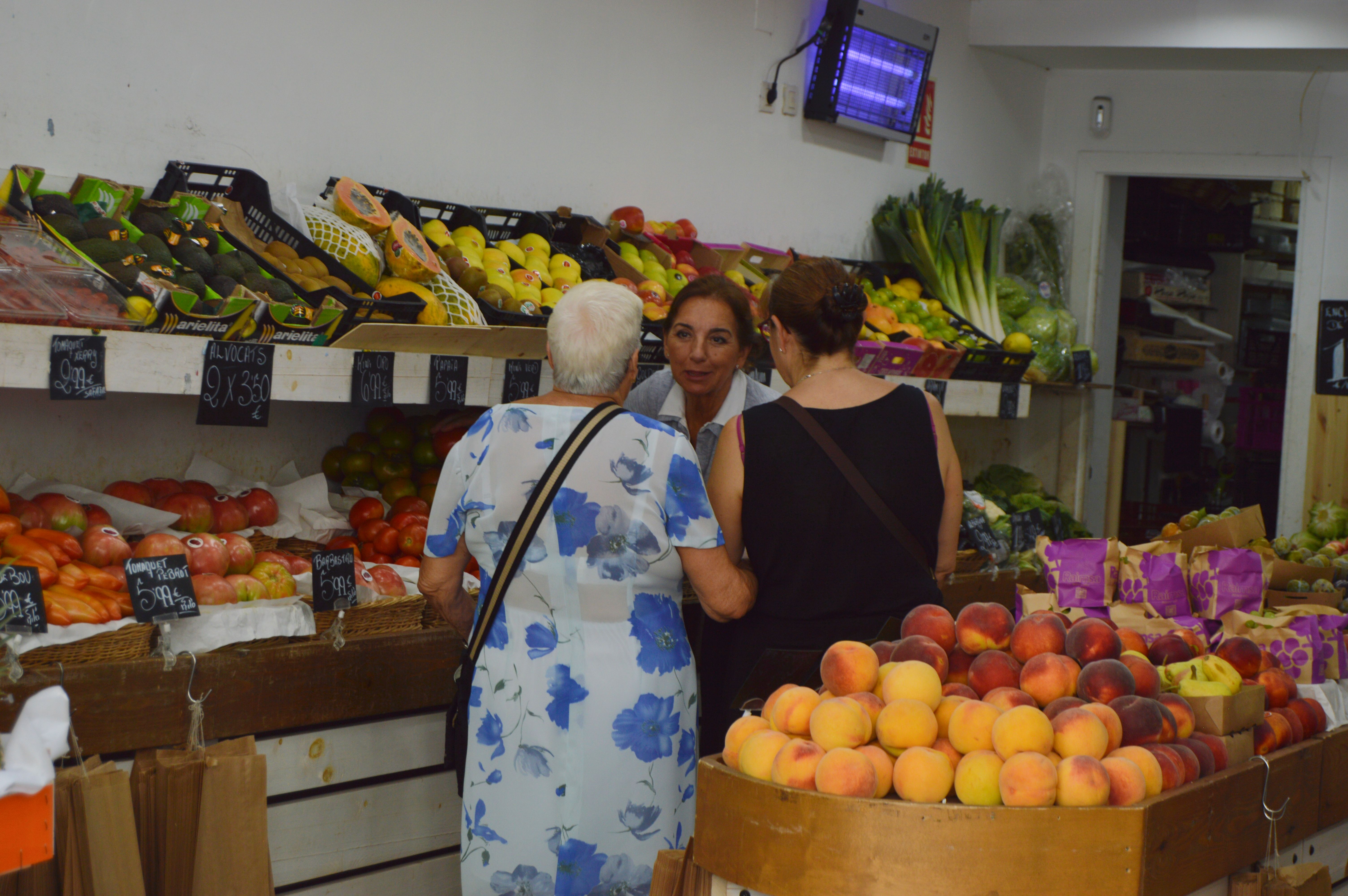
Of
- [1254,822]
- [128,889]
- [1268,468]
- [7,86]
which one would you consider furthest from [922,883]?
[1268,468]

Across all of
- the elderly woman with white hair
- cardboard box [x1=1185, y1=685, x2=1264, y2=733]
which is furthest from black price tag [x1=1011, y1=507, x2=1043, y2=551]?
cardboard box [x1=1185, y1=685, x2=1264, y2=733]

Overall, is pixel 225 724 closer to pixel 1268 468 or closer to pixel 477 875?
pixel 477 875

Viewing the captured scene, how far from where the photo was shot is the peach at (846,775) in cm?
151

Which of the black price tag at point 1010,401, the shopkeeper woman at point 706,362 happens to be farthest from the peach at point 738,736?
the black price tag at point 1010,401

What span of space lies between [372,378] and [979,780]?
5.84ft

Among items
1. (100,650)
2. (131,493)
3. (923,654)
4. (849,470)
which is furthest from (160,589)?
(923,654)

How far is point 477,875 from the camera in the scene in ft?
7.45

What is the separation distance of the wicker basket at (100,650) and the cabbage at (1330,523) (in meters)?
3.86

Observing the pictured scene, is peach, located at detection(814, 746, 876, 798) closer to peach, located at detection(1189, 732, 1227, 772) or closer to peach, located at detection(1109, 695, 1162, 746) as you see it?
peach, located at detection(1109, 695, 1162, 746)

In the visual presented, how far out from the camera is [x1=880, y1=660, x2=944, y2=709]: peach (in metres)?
1.62

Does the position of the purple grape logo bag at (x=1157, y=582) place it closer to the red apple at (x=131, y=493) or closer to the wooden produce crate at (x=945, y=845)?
the wooden produce crate at (x=945, y=845)

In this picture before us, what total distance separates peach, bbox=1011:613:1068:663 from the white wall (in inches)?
97.6

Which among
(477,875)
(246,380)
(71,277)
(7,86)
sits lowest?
(477,875)

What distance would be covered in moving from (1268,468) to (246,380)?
20.8 feet
